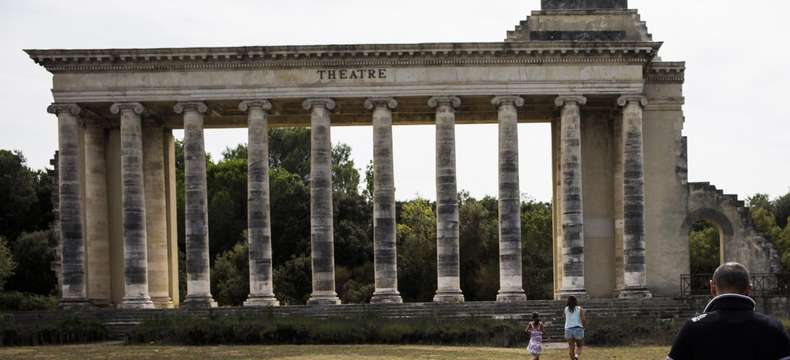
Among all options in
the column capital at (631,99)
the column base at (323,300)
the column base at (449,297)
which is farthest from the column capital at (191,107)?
the column capital at (631,99)

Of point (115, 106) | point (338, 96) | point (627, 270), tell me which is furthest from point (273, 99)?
point (627, 270)

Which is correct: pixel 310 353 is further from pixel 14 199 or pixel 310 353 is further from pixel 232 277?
pixel 14 199

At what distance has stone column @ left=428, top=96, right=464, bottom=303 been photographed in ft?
164

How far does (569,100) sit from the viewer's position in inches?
1957

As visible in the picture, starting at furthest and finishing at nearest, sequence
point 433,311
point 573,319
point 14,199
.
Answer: point 14,199, point 433,311, point 573,319

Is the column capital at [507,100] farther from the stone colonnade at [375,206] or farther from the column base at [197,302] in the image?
the column base at [197,302]

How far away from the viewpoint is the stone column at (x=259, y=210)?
1960 inches

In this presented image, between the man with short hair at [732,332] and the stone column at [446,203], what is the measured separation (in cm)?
4069

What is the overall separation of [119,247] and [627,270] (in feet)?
77.5

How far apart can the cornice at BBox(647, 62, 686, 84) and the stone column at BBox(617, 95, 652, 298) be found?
2762 millimetres

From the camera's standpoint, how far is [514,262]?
49781 mm

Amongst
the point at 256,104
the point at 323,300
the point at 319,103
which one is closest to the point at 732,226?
the point at 323,300

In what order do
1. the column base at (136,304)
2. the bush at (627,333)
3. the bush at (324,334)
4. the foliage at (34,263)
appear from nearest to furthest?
the bush at (627,333) → the bush at (324,334) → the column base at (136,304) → the foliage at (34,263)

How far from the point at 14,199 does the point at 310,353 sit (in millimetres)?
54090
